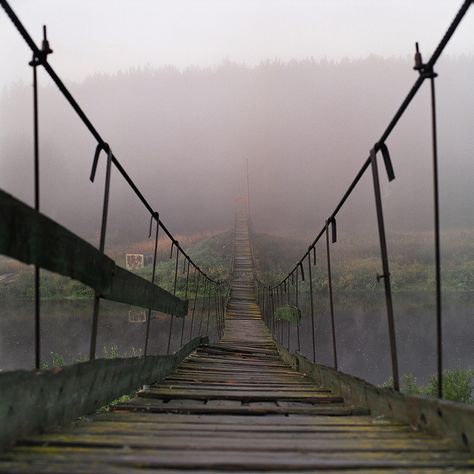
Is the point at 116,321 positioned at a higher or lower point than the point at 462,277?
lower

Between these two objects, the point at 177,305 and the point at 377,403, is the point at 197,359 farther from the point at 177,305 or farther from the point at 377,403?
the point at 377,403

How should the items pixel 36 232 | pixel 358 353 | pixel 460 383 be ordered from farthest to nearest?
pixel 358 353, pixel 460 383, pixel 36 232

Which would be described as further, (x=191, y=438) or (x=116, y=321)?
(x=116, y=321)

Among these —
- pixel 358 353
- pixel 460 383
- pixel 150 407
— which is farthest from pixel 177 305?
pixel 358 353

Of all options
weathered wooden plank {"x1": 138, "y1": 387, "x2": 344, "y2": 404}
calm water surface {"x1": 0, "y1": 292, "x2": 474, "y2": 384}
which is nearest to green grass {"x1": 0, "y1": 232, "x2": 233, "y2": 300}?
calm water surface {"x1": 0, "y1": 292, "x2": 474, "y2": 384}

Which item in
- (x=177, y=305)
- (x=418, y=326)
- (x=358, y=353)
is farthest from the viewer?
(x=418, y=326)

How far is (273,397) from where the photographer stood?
2.59m

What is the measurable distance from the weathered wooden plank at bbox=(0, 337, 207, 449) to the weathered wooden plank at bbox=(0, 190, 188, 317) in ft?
0.98

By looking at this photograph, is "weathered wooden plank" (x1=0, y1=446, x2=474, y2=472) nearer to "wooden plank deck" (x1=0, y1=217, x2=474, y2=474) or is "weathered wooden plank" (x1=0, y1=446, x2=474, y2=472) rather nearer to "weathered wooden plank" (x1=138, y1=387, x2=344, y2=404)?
"wooden plank deck" (x1=0, y1=217, x2=474, y2=474)

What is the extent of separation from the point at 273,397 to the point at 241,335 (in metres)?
5.49

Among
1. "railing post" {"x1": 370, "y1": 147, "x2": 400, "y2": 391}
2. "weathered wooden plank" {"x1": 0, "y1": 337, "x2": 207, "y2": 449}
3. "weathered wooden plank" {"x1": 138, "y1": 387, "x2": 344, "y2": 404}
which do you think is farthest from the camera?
"weathered wooden plank" {"x1": 138, "y1": 387, "x2": 344, "y2": 404}

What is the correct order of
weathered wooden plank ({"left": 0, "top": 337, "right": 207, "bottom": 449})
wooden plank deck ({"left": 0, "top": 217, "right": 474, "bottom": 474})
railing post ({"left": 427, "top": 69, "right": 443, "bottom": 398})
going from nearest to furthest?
wooden plank deck ({"left": 0, "top": 217, "right": 474, "bottom": 474})
weathered wooden plank ({"left": 0, "top": 337, "right": 207, "bottom": 449})
railing post ({"left": 427, "top": 69, "right": 443, "bottom": 398})

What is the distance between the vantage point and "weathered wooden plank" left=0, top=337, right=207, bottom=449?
43.5 inches

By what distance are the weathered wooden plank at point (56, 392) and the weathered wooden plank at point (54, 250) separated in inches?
11.8
